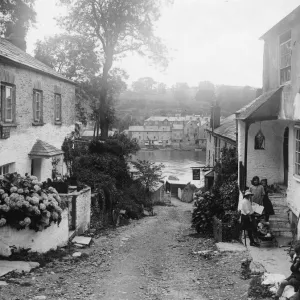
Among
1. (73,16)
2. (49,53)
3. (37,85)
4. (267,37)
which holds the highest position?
(73,16)

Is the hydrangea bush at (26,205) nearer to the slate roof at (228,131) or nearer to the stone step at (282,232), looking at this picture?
the stone step at (282,232)

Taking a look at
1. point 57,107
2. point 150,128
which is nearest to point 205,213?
point 57,107

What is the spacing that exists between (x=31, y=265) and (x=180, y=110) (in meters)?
159

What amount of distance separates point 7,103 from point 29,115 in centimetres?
165

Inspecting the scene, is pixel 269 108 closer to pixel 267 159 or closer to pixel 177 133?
pixel 267 159

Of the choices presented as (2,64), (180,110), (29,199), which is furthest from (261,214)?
(180,110)

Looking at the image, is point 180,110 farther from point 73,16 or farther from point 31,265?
point 31,265

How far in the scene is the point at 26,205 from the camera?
9734 mm

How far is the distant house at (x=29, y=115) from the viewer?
13344mm

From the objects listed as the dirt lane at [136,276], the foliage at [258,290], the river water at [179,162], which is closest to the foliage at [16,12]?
the dirt lane at [136,276]

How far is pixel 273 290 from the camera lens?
23.9 feet

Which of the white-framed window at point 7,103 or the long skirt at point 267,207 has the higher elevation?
the white-framed window at point 7,103

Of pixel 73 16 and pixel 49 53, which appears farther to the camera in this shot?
pixel 49 53

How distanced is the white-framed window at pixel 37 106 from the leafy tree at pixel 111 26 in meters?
A: 12.5
